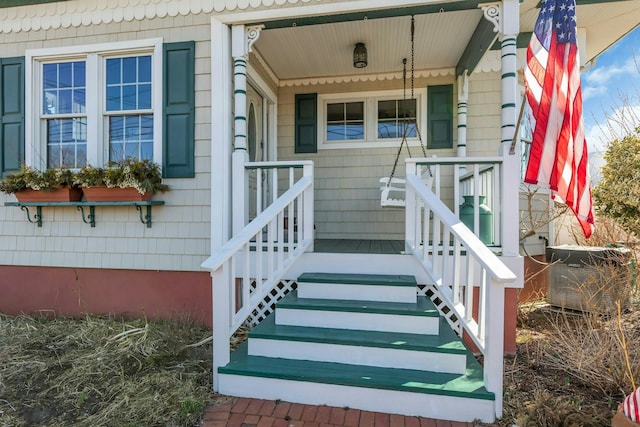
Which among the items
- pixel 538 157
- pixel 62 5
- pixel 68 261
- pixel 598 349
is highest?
pixel 62 5

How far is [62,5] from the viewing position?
385 cm

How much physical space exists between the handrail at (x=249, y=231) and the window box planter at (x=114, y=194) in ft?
4.76

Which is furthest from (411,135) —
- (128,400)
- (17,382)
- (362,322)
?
(17,382)

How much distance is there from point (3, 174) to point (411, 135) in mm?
4756

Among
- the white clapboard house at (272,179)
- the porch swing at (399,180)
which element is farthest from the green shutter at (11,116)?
the porch swing at (399,180)

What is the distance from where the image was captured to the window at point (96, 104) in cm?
378

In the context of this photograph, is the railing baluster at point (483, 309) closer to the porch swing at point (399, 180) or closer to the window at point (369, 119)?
the porch swing at point (399, 180)

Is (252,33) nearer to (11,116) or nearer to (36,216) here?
(11,116)

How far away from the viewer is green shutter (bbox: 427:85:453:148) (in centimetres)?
471

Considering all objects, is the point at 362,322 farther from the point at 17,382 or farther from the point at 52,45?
the point at 52,45

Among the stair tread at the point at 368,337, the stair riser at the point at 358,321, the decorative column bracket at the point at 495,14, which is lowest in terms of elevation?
the stair tread at the point at 368,337

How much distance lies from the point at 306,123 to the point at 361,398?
377cm

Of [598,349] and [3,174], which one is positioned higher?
[3,174]

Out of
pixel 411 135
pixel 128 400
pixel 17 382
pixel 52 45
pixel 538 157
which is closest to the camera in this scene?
pixel 128 400
